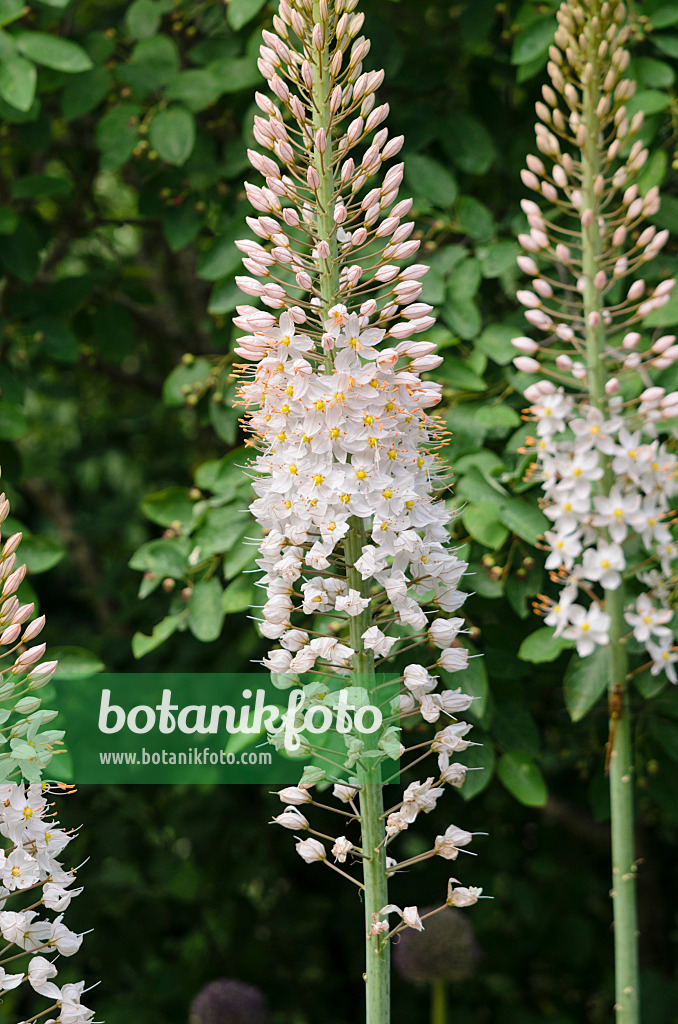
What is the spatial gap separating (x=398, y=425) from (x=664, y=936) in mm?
4385

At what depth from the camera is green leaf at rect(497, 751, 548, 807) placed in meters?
3.02

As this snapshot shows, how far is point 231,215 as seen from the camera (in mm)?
3604

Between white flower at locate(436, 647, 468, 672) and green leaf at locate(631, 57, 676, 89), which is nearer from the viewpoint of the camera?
white flower at locate(436, 647, 468, 672)

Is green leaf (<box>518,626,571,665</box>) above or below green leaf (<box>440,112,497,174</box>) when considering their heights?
below

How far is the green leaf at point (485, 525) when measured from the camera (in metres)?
2.97

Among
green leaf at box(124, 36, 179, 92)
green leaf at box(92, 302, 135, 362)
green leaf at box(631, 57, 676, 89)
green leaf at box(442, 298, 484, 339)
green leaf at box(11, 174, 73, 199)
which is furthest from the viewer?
green leaf at box(92, 302, 135, 362)

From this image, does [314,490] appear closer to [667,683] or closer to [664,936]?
[667,683]

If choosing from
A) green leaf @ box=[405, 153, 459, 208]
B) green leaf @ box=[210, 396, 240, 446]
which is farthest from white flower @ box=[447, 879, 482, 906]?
green leaf @ box=[405, 153, 459, 208]

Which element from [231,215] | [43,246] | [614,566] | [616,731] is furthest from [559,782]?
[43,246]

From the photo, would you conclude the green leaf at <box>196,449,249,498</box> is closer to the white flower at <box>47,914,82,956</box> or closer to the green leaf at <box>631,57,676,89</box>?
the white flower at <box>47,914,82,956</box>

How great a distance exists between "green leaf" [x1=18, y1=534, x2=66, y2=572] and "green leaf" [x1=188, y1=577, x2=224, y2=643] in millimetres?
491

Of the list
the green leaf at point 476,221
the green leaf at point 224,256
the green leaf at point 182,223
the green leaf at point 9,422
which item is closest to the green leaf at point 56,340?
the green leaf at point 9,422

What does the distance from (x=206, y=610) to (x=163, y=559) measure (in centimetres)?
26

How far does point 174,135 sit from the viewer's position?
339 centimetres
